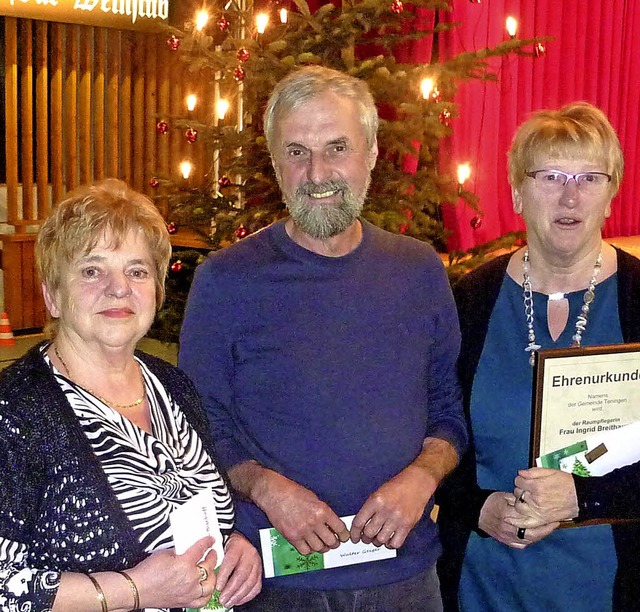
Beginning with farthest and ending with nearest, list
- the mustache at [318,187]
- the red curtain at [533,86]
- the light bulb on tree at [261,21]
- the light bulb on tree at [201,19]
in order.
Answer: the red curtain at [533,86] < the light bulb on tree at [201,19] < the light bulb on tree at [261,21] < the mustache at [318,187]

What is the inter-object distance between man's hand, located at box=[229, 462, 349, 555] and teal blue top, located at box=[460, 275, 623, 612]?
455 mm

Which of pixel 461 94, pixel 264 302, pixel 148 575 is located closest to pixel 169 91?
pixel 461 94

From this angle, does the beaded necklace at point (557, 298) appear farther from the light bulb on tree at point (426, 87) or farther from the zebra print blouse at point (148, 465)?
the light bulb on tree at point (426, 87)

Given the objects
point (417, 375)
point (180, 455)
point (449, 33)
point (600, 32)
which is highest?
point (600, 32)

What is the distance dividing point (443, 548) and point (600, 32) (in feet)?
24.3

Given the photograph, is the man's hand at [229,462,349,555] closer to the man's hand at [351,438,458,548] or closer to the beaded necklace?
the man's hand at [351,438,458,548]

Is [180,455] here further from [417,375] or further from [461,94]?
[461,94]

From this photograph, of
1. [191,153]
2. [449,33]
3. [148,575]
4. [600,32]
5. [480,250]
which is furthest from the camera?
[191,153]

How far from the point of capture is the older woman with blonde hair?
5.43 ft

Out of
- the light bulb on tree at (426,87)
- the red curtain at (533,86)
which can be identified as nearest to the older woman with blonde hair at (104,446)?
the light bulb on tree at (426,87)

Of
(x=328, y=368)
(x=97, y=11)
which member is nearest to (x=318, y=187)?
(x=328, y=368)

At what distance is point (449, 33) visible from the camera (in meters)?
6.55

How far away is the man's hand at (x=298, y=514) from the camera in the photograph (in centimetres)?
202

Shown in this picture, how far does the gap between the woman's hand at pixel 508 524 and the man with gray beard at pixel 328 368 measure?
5.9 inches
